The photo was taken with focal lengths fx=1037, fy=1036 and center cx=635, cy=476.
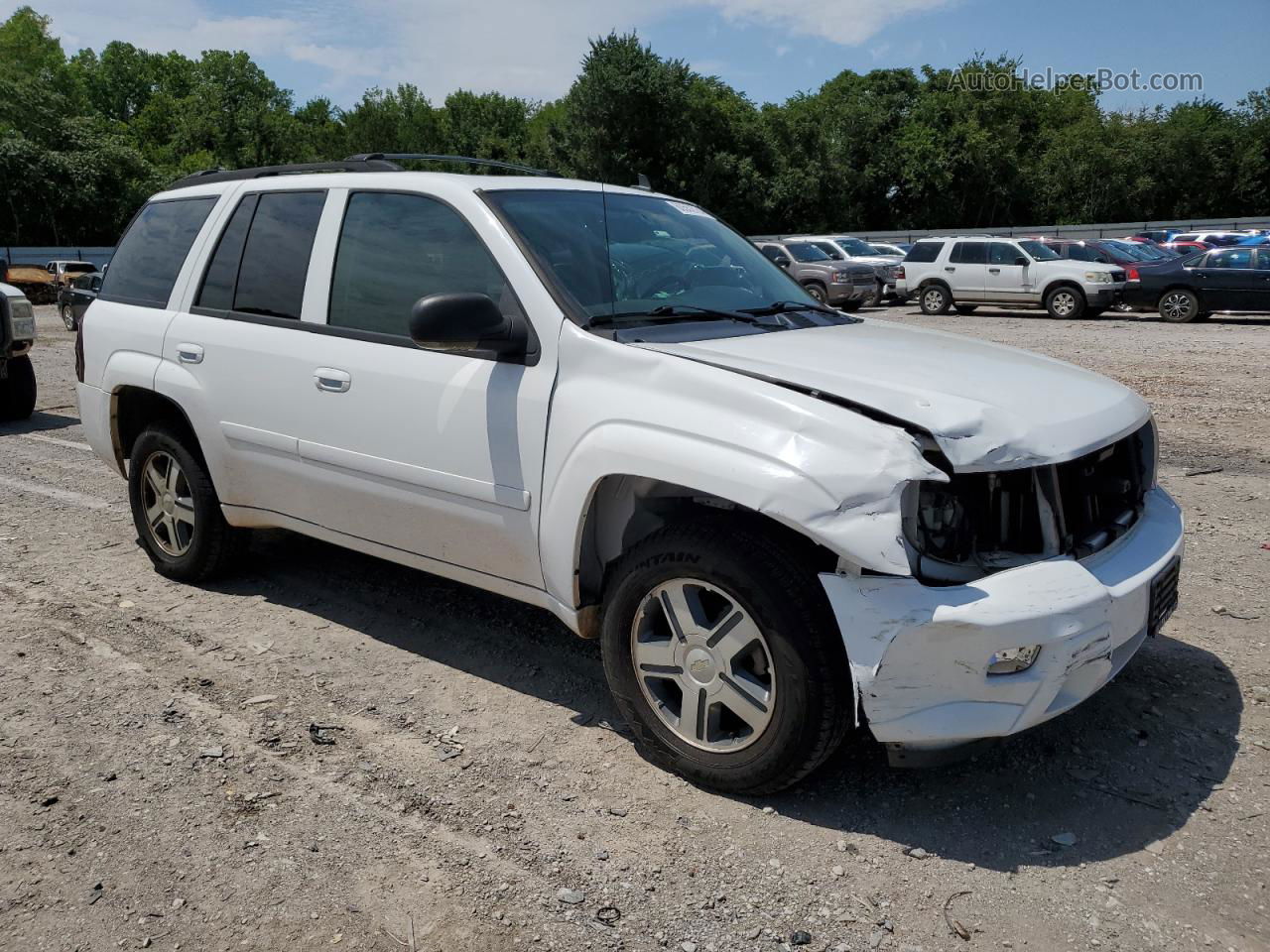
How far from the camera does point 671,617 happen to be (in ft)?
10.3

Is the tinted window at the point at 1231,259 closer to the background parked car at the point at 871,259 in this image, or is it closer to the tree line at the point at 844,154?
the background parked car at the point at 871,259

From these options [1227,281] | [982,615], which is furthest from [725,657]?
[1227,281]

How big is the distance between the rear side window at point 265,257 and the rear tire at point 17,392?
265 inches

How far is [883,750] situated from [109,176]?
6017cm

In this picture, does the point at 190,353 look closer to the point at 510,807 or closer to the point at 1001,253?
the point at 510,807

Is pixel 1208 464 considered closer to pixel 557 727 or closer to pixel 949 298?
pixel 557 727

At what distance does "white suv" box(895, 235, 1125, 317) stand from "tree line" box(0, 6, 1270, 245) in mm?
34379

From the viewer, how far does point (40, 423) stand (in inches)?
400

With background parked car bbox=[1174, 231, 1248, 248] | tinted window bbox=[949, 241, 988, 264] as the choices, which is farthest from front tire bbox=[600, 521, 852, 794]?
background parked car bbox=[1174, 231, 1248, 248]

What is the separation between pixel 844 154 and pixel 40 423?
56.3m

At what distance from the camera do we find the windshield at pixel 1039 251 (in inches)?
861

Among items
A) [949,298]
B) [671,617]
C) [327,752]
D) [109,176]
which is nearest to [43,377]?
[327,752]

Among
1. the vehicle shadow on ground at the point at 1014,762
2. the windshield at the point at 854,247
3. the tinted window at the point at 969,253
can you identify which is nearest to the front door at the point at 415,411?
the vehicle shadow on ground at the point at 1014,762

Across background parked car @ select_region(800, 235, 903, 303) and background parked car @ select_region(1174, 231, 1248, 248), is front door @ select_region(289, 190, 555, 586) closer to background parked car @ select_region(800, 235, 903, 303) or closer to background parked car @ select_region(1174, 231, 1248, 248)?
background parked car @ select_region(800, 235, 903, 303)
